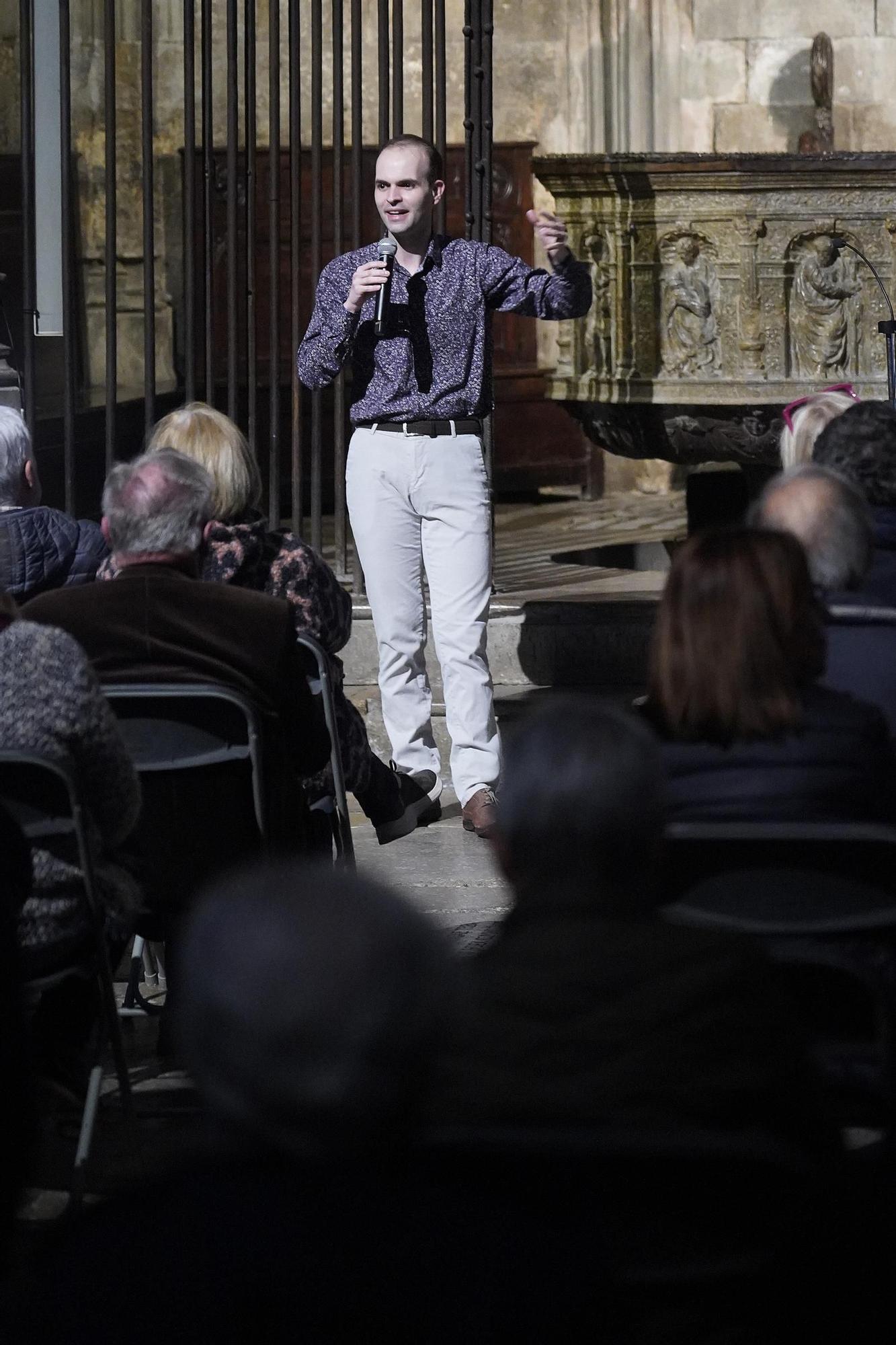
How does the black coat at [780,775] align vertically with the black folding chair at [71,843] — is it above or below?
above

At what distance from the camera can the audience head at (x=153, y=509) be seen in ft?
12.7

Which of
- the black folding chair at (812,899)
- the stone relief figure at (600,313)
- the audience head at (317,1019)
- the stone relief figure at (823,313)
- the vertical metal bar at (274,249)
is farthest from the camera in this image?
the stone relief figure at (600,313)

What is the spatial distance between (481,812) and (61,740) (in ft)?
8.97

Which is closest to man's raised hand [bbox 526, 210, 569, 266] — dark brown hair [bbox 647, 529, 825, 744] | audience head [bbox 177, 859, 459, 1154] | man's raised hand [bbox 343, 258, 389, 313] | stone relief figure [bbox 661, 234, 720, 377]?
man's raised hand [bbox 343, 258, 389, 313]

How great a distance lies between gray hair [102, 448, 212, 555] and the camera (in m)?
3.88

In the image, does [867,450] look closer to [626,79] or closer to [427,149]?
[427,149]

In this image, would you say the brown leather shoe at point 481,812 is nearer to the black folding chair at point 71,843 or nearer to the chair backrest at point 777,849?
the black folding chair at point 71,843

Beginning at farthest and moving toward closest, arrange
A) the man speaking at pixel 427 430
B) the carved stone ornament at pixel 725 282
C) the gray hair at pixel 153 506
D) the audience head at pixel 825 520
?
the carved stone ornament at pixel 725 282, the man speaking at pixel 427 430, the gray hair at pixel 153 506, the audience head at pixel 825 520

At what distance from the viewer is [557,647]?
23.4 ft

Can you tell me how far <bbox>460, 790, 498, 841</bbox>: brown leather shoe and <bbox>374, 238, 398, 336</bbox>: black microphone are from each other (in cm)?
130

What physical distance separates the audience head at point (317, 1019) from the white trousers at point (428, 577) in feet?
14.4

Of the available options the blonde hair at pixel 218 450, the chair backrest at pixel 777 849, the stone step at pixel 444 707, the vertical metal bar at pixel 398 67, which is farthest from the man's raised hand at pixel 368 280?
the chair backrest at pixel 777 849

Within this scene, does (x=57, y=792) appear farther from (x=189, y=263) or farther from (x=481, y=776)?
(x=189, y=263)

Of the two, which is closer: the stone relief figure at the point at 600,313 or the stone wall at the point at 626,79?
the stone relief figure at the point at 600,313
